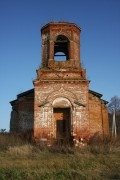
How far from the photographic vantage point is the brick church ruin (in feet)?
Answer: 51.0

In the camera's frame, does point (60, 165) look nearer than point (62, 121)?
Yes

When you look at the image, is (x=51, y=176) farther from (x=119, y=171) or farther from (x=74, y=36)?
(x=74, y=36)

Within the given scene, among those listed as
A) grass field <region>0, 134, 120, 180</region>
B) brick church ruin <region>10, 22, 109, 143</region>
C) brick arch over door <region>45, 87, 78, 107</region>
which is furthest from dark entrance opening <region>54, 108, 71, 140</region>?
grass field <region>0, 134, 120, 180</region>

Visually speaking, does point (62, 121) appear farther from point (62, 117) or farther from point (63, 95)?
point (63, 95)

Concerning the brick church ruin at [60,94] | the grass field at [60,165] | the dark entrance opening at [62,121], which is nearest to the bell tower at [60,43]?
the brick church ruin at [60,94]

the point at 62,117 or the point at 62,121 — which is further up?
the point at 62,117

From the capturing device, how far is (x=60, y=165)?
985cm

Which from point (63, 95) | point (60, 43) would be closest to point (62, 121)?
point (63, 95)

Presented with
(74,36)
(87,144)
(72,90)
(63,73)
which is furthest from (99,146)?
(74,36)

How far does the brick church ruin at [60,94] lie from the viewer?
15539 millimetres

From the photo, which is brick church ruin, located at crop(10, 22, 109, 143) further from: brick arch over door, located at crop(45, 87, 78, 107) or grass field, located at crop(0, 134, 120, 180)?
grass field, located at crop(0, 134, 120, 180)

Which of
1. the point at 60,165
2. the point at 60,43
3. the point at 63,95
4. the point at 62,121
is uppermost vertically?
the point at 60,43

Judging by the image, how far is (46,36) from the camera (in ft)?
57.3

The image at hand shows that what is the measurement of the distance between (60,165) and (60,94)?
6.72 meters
